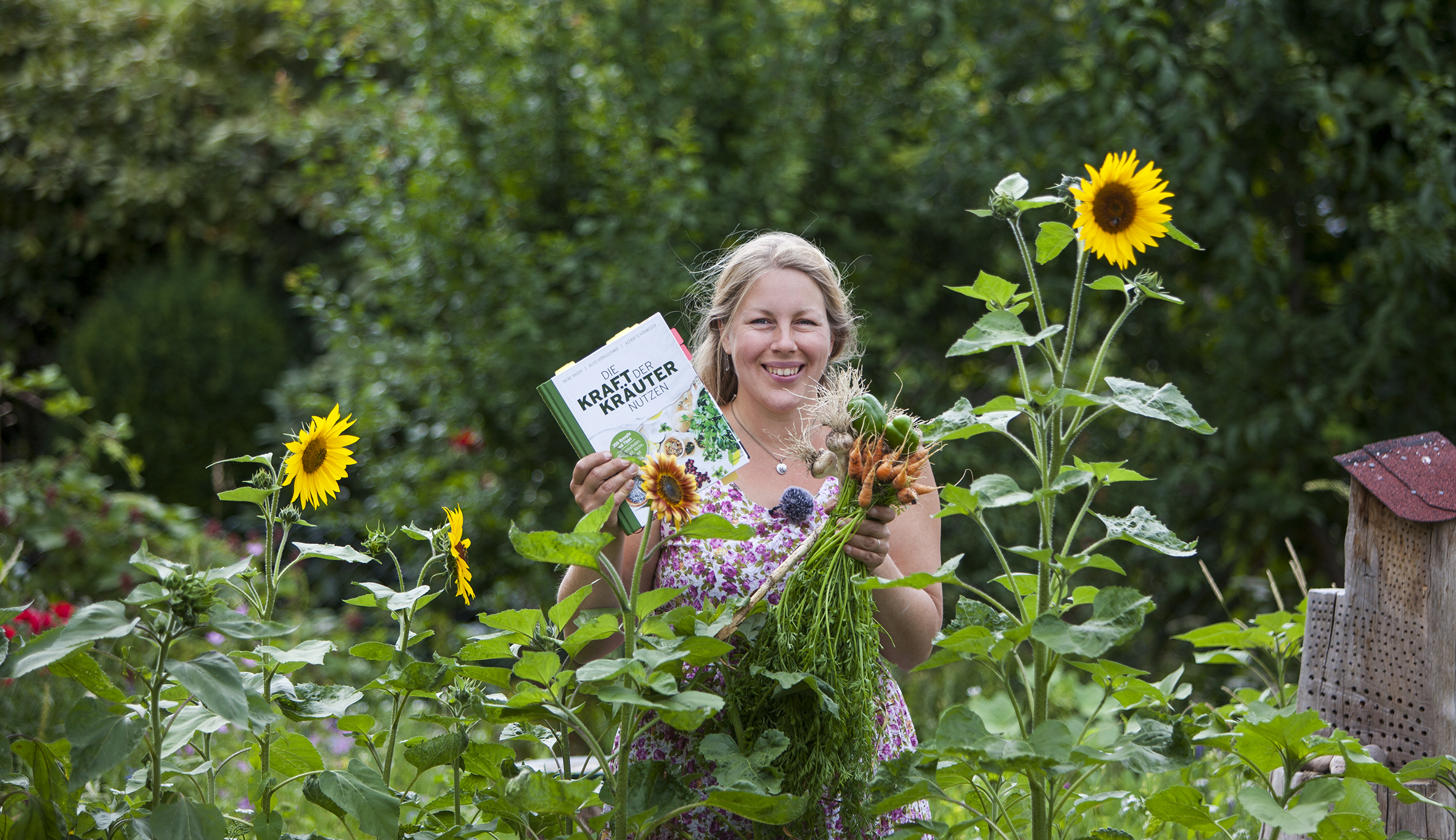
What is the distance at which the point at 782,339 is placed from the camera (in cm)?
200

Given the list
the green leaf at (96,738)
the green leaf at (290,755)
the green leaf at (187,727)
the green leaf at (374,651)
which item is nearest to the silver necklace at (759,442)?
the green leaf at (374,651)

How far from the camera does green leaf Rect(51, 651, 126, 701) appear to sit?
55.6 inches

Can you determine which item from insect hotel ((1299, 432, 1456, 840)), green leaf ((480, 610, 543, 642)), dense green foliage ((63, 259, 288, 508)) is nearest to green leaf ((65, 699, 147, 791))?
green leaf ((480, 610, 543, 642))

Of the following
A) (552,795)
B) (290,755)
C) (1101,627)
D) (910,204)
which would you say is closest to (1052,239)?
(1101,627)

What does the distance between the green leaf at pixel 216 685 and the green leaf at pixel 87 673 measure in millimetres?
260

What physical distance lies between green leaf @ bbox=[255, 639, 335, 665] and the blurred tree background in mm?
2474

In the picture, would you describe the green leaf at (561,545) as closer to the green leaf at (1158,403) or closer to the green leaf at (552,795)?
the green leaf at (552,795)

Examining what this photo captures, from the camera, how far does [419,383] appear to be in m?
4.52

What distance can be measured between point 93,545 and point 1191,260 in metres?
4.91

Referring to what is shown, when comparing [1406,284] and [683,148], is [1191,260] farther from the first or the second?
[683,148]

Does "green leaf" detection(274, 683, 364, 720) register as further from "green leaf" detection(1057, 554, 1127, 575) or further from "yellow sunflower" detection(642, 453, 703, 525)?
"green leaf" detection(1057, 554, 1127, 575)

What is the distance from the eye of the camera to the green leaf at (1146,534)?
1.38 meters

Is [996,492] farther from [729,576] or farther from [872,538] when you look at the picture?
[729,576]

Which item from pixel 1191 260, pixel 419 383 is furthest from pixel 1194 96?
pixel 419 383
